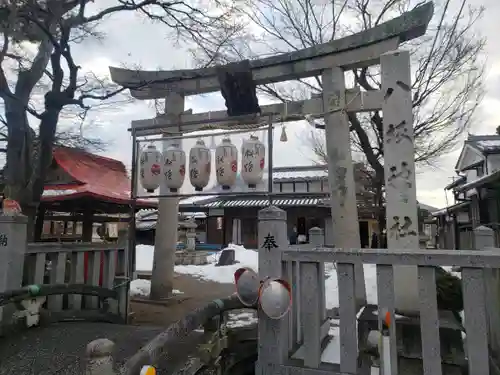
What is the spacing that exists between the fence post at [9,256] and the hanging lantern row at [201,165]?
2.19 meters

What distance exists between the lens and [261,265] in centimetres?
350

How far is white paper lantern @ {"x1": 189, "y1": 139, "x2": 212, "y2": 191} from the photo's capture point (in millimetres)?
5980

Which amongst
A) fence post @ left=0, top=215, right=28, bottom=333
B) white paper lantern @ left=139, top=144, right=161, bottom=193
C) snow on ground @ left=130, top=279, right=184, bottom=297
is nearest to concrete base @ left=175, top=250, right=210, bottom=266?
snow on ground @ left=130, top=279, right=184, bottom=297

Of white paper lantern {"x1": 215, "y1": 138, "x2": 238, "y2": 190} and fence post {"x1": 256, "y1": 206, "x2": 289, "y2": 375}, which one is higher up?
white paper lantern {"x1": 215, "y1": 138, "x2": 238, "y2": 190}

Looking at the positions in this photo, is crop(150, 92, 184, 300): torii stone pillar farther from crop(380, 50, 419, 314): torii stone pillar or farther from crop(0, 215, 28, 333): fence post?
crop(380, 50, 419, 314): torii stone pillar

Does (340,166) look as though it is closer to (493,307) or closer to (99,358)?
(493,307)

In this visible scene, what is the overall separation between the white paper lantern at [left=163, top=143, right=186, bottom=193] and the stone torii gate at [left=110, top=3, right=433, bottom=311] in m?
0.45

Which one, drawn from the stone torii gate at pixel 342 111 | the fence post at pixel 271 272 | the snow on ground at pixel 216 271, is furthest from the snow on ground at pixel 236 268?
the fence post at pixel 271 272

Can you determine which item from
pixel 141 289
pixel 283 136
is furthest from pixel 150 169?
pixel 141 289

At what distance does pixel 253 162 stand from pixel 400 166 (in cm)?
229

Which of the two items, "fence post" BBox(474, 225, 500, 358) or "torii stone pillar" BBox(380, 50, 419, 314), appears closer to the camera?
"fence post" BBox(474, 225, 500, 358)

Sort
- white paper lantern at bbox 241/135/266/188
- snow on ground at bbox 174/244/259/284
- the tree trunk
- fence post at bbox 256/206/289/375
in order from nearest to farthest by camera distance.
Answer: fence post at bbox 256/206/289/375, white paper lantern at bbox 241/135/266/188, the tree trunk, snow on ground at bbox 174/244/259/284

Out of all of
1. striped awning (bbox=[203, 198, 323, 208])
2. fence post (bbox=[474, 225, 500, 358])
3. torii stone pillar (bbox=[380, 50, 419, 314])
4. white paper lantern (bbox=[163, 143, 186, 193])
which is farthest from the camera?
striped awning (bbox=[203, 198, 323, 208])

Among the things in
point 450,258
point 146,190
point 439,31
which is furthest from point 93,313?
point 439,31
